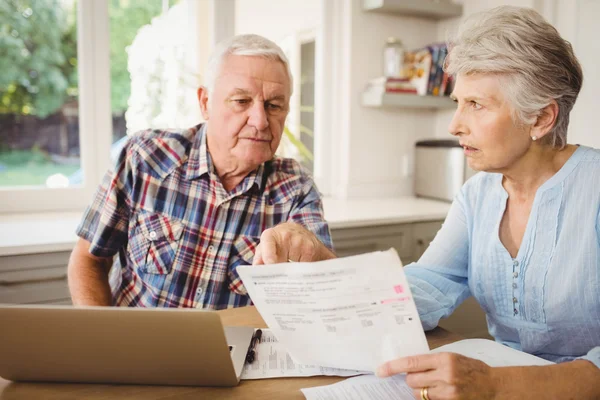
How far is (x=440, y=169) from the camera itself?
289 cm

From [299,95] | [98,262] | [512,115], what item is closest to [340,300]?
[512,115]

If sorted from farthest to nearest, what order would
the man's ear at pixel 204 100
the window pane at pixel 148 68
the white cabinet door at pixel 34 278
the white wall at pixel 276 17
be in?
the white wall at pixel 276 17
the window pane at pixel 148 68
the white cabinet door at pixel 34 278
the man's ear at pixel 204 100

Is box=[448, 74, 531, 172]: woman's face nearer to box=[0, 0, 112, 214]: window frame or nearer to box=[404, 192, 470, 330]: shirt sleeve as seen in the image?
box=[404, 192, 470, 330]: shirt sleeve

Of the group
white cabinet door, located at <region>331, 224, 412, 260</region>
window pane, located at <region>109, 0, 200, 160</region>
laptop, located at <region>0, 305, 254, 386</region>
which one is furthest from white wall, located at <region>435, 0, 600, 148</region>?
laptop, located at <region>0, 305, 254, 386</region>

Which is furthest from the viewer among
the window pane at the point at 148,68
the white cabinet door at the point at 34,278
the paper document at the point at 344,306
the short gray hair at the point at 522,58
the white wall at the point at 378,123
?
the white wall at the point at 378,123

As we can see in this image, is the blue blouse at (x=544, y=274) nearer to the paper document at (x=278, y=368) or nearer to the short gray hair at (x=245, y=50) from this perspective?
the paper document at (x=278, y=368)

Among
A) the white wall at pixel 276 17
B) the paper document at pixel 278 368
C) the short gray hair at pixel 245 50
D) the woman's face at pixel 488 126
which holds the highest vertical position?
the white wall at pixel 276 17

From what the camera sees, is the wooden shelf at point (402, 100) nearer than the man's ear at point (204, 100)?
No

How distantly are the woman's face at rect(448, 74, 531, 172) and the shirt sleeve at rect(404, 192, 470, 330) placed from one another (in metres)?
0.17

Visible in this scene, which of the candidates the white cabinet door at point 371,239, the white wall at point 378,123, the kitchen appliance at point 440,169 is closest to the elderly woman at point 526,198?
the white cabinet door at point 371,239

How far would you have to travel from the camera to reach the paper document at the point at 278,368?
907mm

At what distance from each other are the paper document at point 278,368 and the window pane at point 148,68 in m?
1.76

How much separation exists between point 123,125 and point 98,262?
1.19 m

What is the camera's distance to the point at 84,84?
2375mm
